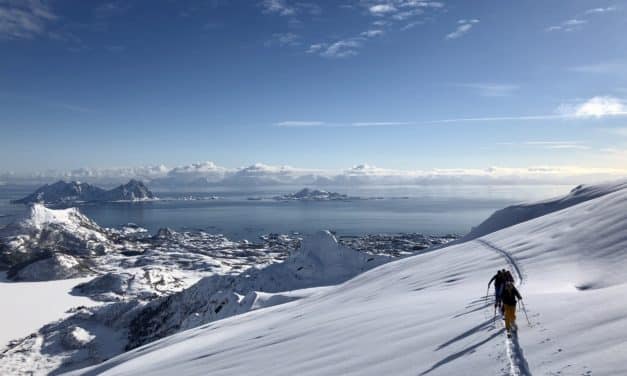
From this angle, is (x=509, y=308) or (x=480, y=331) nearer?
(x=509, y=308)

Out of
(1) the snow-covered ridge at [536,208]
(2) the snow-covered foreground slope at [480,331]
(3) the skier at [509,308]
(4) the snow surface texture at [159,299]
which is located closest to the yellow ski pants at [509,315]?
(3) the skier at [509,308]

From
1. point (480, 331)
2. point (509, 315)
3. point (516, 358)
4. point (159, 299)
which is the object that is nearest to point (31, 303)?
point (159, 299)

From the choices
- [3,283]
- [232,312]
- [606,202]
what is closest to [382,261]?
[232,312]

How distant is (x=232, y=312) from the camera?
49219mm

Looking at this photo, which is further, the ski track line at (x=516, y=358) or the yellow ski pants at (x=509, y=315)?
the yellow ski pants at (x=509, y=315)

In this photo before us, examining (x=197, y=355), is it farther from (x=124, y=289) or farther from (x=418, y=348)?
(x=124, y=289)

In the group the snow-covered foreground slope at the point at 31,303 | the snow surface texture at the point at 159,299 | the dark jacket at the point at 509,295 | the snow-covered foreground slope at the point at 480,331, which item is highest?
the dark jacket at the point at 509,295

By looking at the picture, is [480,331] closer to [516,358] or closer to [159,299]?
[516,358]

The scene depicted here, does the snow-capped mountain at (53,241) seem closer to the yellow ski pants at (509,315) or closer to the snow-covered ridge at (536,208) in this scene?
the snow-covered ridge at (536,208)

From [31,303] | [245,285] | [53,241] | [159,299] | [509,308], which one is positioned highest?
[509,308]

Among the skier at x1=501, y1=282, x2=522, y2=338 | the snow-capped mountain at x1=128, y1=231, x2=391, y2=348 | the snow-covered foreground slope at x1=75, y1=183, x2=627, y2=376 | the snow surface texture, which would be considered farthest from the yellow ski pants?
the snow-capped mountain at x1=128, y1=231, x2=391, y2=348

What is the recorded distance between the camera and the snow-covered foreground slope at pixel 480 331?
841 centimetres

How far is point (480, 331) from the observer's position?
11.4 metres

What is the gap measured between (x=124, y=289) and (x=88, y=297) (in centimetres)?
820
